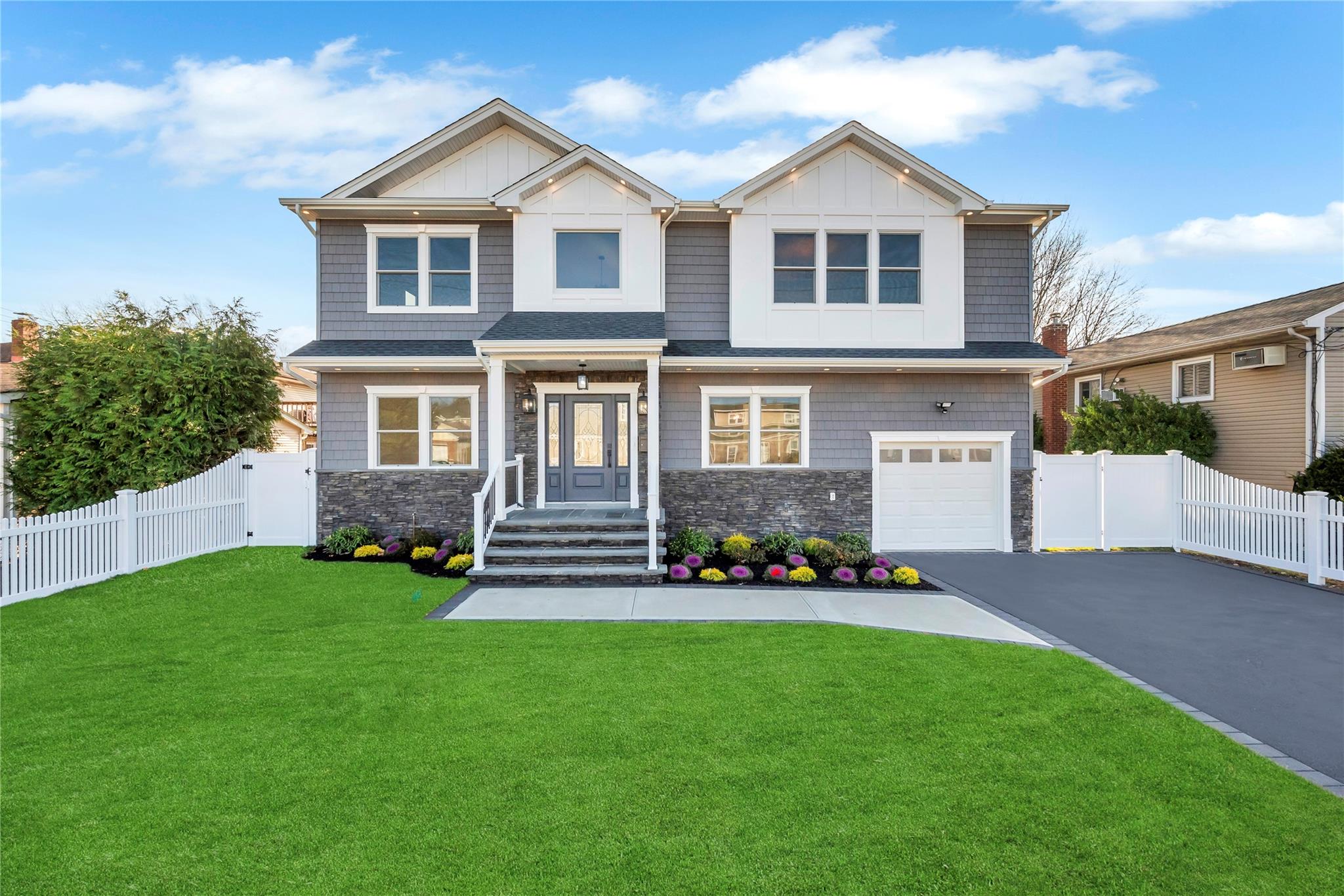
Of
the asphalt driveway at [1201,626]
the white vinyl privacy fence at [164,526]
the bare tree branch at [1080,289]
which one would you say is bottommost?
the asphalt driveway at [1201,626]

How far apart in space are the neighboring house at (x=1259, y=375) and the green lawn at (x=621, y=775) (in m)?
10.4

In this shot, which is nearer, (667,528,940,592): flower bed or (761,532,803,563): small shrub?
(667,528,940,592): flower bed

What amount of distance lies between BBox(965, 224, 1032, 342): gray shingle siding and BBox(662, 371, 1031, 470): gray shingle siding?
0.95 m

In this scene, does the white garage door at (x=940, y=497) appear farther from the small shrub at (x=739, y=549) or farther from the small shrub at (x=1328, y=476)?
the small shrub at (x=1328, y=476)

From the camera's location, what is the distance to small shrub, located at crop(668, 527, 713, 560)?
33.0ft

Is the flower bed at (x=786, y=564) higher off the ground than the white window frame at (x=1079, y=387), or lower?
lower

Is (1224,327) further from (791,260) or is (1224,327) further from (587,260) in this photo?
(587,260)

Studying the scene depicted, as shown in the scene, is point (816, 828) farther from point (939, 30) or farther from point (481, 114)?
point (939, 30)

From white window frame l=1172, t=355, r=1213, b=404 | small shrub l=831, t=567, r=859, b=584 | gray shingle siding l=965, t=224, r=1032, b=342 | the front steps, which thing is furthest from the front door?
white window frame l=1172, t=355, r=1213, b=404

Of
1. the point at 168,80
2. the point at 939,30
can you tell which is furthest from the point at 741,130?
the point at 168,80

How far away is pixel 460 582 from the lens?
885 centimetres

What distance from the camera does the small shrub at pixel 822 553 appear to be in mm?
9664

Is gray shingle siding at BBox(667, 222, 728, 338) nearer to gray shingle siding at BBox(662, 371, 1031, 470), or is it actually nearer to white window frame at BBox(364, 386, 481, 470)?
gray shingle siding at BBox(662, 371, 1031, 470)

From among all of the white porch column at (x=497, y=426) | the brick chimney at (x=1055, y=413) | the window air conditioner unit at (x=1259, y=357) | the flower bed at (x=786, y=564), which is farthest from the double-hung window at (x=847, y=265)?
the brick chimney at (x=1055, y=413)
